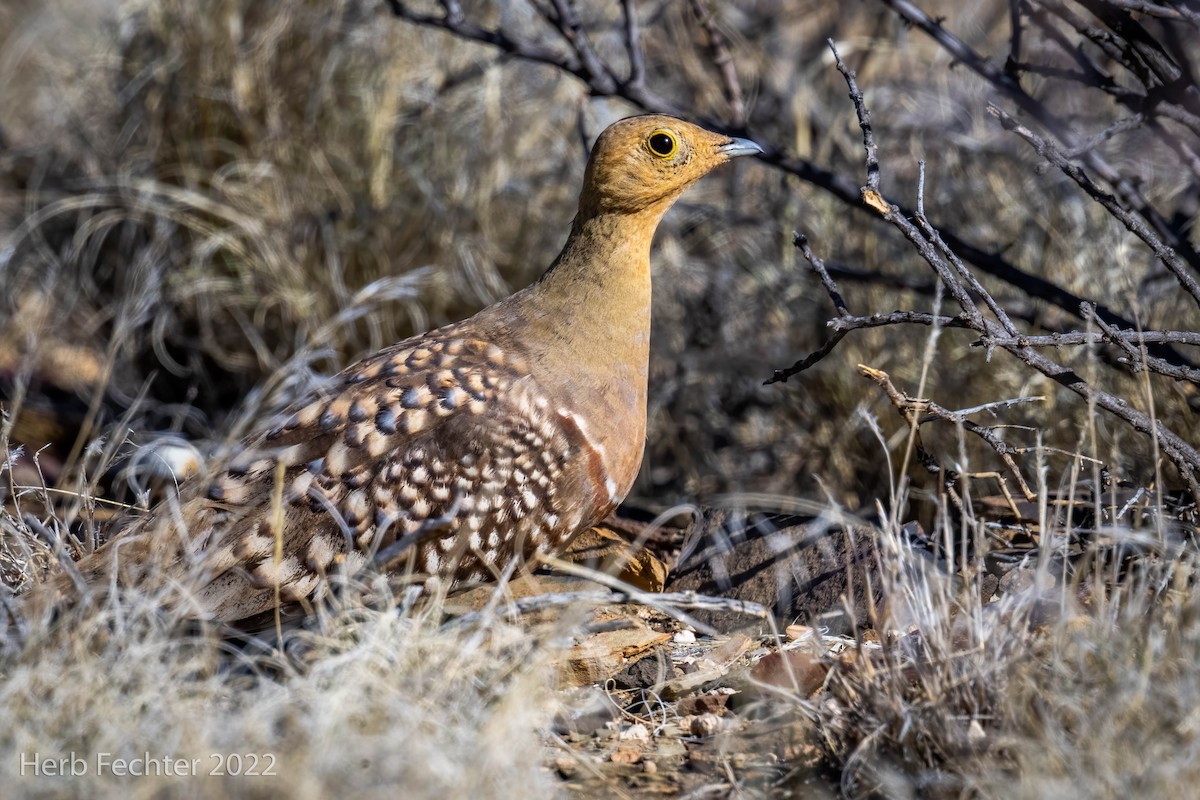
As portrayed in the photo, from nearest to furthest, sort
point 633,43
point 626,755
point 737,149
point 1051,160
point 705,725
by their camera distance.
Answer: point 626,755
point 705,725
point 1051,160
point 737,149
point 633,43

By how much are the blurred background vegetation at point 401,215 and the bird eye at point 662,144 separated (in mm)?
1851

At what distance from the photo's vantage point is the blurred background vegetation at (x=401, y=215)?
20.9 ft

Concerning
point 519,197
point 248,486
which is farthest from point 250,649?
point 519,197

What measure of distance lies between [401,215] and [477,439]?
3197mm

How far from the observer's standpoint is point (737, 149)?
177 inches

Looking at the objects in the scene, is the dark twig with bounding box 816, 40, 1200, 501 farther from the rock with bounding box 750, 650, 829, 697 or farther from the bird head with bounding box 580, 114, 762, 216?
the rock with bounding box 750, 650, 829, 697

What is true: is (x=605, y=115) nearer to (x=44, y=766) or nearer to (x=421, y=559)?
(x=421, y=559)

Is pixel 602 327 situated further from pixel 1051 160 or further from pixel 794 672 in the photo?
pixel 1051 160

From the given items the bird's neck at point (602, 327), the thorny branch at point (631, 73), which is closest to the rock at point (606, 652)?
the bird's neck at point (602, 327)

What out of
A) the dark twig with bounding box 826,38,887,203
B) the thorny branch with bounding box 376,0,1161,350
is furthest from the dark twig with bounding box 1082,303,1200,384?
the thorny branch with bounding box 376,0,1161,350

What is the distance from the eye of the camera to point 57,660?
304 cm

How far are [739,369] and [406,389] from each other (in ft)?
9.16

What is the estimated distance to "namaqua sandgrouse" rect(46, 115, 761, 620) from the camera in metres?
3.74

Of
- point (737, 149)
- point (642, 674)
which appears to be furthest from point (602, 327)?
point (642, 674)
